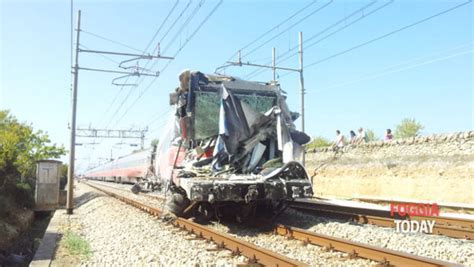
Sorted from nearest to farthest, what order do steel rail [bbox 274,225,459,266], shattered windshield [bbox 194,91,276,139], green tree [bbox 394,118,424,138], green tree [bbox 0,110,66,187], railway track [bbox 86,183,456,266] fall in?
steel rail [bbox 274,225,459,266] → railway track [bbox 86,183,456,266] → shattered windshield [bbox 194,91,276,139] → green tree [bbox 0,110,66,187] → green tree [bbox 394,118,424,138]

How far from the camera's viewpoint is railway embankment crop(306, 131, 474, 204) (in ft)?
46.6

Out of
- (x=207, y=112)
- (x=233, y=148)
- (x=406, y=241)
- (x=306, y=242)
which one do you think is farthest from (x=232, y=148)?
(x=406, y=241)

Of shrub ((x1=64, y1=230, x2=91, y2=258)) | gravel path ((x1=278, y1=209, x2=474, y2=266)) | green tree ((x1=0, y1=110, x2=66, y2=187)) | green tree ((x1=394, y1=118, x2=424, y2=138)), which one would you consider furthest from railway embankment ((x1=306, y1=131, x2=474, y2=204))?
green tree ((x1=394, y1=118, x2=424, y2=138))

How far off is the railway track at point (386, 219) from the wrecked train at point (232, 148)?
5.30 feet

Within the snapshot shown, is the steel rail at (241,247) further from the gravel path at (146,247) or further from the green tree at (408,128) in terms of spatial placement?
the green tree at (408,128)

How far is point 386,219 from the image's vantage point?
8.55m

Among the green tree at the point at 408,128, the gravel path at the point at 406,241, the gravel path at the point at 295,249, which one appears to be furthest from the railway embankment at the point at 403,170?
the green tree at the point at 408,128

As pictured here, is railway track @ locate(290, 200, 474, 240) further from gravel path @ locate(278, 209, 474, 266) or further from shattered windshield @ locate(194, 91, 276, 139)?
shattered windshield @ locate(194, 91, 276, 139)

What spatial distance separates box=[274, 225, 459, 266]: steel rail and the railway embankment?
8.77m

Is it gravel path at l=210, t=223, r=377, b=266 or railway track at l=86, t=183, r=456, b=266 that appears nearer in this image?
railway track at l=86, t=183, r=456, b=266

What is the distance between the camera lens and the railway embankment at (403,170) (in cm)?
1422

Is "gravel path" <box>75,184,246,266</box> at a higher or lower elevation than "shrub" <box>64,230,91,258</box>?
higher

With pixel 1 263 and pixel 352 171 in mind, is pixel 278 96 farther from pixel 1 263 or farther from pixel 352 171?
pixel 352 171

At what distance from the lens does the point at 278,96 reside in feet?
31.9
